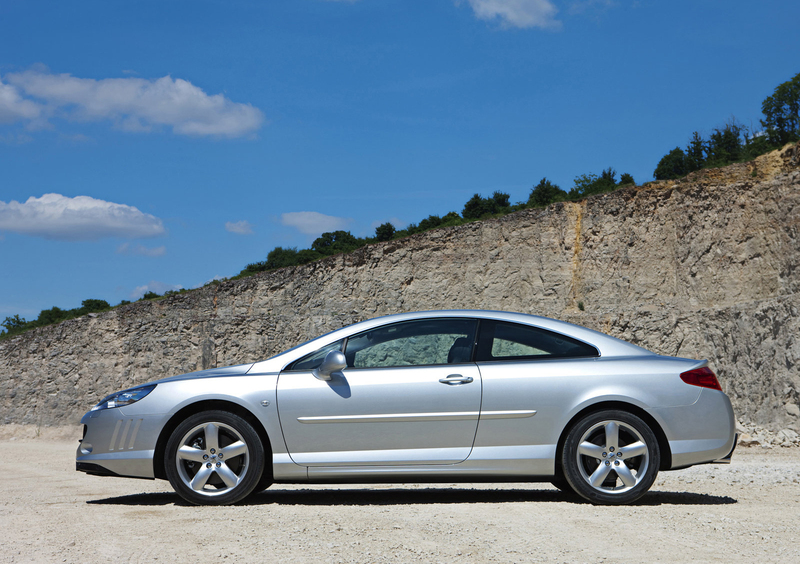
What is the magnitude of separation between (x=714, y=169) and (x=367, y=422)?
19304mm

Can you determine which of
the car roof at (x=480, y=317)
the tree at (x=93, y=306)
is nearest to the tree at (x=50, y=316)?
the tree at (x=93, y=306)

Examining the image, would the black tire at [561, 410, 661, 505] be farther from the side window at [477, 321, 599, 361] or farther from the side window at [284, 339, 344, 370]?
the side window at [284, 339, 344, 370]

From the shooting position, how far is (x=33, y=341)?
25891 mm

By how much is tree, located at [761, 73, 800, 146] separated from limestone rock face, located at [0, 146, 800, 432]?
67.2 inches

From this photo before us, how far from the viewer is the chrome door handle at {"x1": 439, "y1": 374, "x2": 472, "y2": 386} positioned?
519 centimetres

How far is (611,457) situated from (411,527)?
1747mm

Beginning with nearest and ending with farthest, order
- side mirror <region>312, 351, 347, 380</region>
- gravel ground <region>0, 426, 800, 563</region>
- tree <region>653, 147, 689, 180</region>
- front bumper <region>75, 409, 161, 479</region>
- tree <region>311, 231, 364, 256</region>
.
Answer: gravel ground <region>0, 426, 800, 563</region>, side mirror <region>312, 351, 347, 380</region>, front bumper <region>75, 409, 161, 479</region>, tree <region>653, 147, 689, 180</region>, tree <region>311, 231, 364, 256</region>

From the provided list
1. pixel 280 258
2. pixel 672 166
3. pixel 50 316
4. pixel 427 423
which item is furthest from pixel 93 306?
pixel 427 423

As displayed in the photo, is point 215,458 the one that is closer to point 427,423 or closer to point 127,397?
point 127,397

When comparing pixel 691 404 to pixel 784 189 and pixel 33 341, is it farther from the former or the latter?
pixel 33 341

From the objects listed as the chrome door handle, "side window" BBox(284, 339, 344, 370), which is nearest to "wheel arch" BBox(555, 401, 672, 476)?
the chrome door handle

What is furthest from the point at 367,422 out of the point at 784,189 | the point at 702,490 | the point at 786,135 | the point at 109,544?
the point at 786,135

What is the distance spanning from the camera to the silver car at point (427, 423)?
16.9 ft

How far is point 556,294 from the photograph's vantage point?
2250cm
